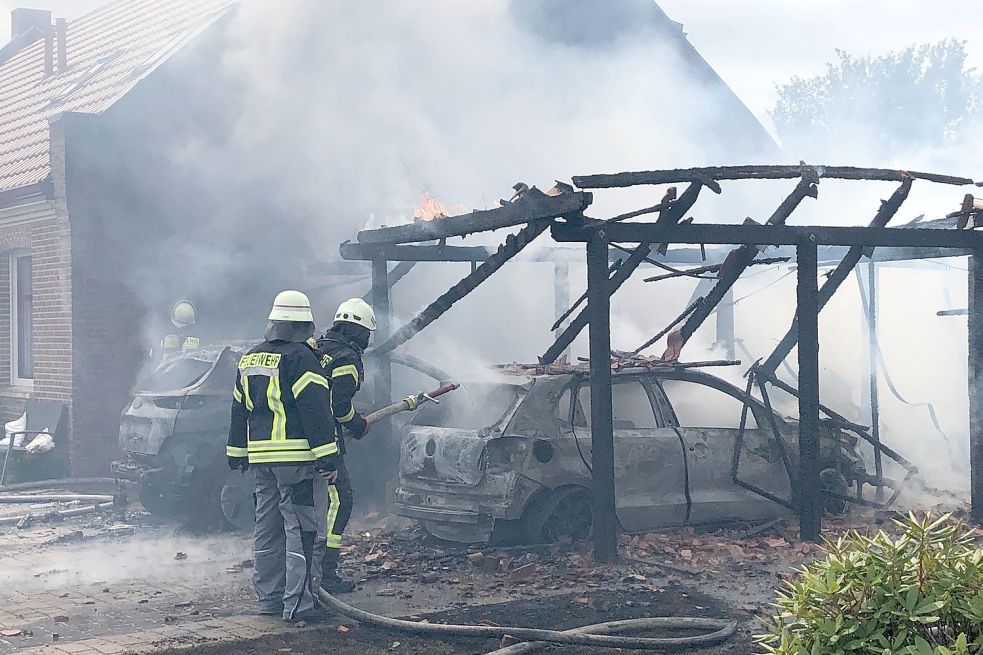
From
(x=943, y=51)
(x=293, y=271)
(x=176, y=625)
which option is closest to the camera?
(x=176, y=625)

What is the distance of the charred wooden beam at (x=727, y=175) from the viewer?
800cm

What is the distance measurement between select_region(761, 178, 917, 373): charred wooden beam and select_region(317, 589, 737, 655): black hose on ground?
371cm

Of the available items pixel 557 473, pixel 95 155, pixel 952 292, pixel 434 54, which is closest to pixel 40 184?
pixel 95 155

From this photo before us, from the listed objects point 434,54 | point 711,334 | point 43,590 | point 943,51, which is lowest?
point 43,590

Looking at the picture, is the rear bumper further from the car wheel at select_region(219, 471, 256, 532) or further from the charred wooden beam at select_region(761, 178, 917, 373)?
the charred wooden beam at select_region(761, 178, 917, 373)

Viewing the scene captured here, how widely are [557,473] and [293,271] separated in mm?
8019

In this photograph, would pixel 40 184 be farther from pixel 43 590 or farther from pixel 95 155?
pixel 43 590

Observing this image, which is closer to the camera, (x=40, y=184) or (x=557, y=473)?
(x=557, y=473)

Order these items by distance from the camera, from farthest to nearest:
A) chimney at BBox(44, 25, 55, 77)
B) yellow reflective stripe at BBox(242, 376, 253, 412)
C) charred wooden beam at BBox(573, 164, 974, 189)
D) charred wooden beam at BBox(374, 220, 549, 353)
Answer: chimney at BBox(44, 25, 55, 77) → charred wooden beam at BBox(374, 220, 549, 353) → charred wooden beam at BBox(573, 164, 974, 189) → yellow reflective stripe at BBox(242, 376, 253, 412)

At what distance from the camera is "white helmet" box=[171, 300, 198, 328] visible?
13938mm

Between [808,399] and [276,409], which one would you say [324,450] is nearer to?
[276,409]

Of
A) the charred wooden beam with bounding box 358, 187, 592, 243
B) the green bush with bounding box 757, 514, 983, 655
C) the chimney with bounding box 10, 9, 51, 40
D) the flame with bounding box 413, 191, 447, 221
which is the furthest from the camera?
the chimney with bounding box 10, 9, 51, 40

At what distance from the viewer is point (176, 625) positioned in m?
6.80

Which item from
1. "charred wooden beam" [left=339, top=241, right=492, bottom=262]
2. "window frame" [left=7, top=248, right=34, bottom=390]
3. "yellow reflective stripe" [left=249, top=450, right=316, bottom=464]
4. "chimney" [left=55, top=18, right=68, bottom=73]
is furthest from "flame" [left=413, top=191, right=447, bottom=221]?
"chimney" [left=55, top=18, right=68, bottom=73]
